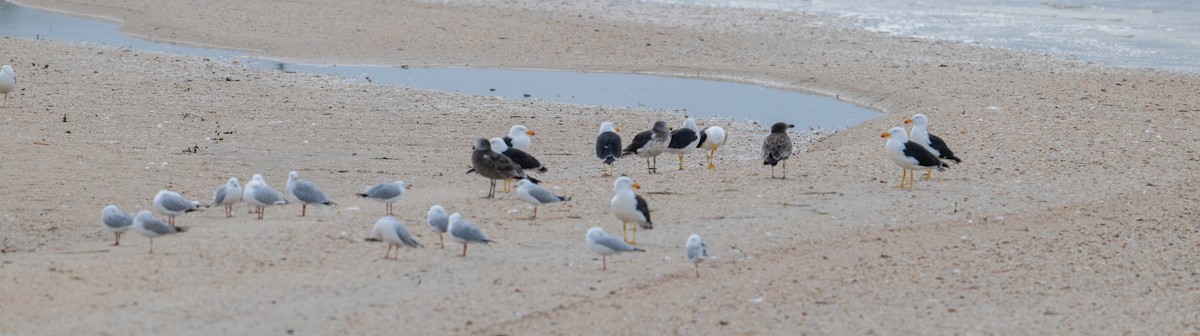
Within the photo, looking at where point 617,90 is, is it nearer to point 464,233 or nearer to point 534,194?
point 534,194

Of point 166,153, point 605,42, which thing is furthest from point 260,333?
point 605,42

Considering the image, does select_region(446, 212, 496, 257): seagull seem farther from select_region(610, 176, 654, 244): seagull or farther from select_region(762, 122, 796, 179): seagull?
select_region(762, 122, 796, 179): seagull

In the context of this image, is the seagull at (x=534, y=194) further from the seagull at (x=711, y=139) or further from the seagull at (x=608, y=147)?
the seagull at (x=711, y=139)

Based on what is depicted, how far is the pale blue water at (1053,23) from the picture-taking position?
2731 cm

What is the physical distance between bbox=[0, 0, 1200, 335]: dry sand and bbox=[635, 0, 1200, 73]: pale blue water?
102 inches

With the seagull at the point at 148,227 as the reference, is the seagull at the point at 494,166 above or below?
above

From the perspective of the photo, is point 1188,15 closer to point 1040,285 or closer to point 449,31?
point 449,31

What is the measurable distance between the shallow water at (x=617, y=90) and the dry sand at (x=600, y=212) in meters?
0.66

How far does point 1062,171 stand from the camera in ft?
48.4

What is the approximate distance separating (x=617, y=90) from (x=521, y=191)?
11.1 metres

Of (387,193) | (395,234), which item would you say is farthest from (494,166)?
(395,234)

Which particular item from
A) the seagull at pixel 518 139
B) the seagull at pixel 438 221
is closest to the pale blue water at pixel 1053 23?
the seagull at pixel 518 139

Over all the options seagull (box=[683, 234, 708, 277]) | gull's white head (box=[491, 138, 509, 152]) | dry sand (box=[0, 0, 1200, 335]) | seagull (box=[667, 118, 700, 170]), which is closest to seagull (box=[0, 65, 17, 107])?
dry sand (box=[0, 0, 1200, 335])

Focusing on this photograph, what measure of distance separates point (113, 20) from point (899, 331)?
26266 mm
